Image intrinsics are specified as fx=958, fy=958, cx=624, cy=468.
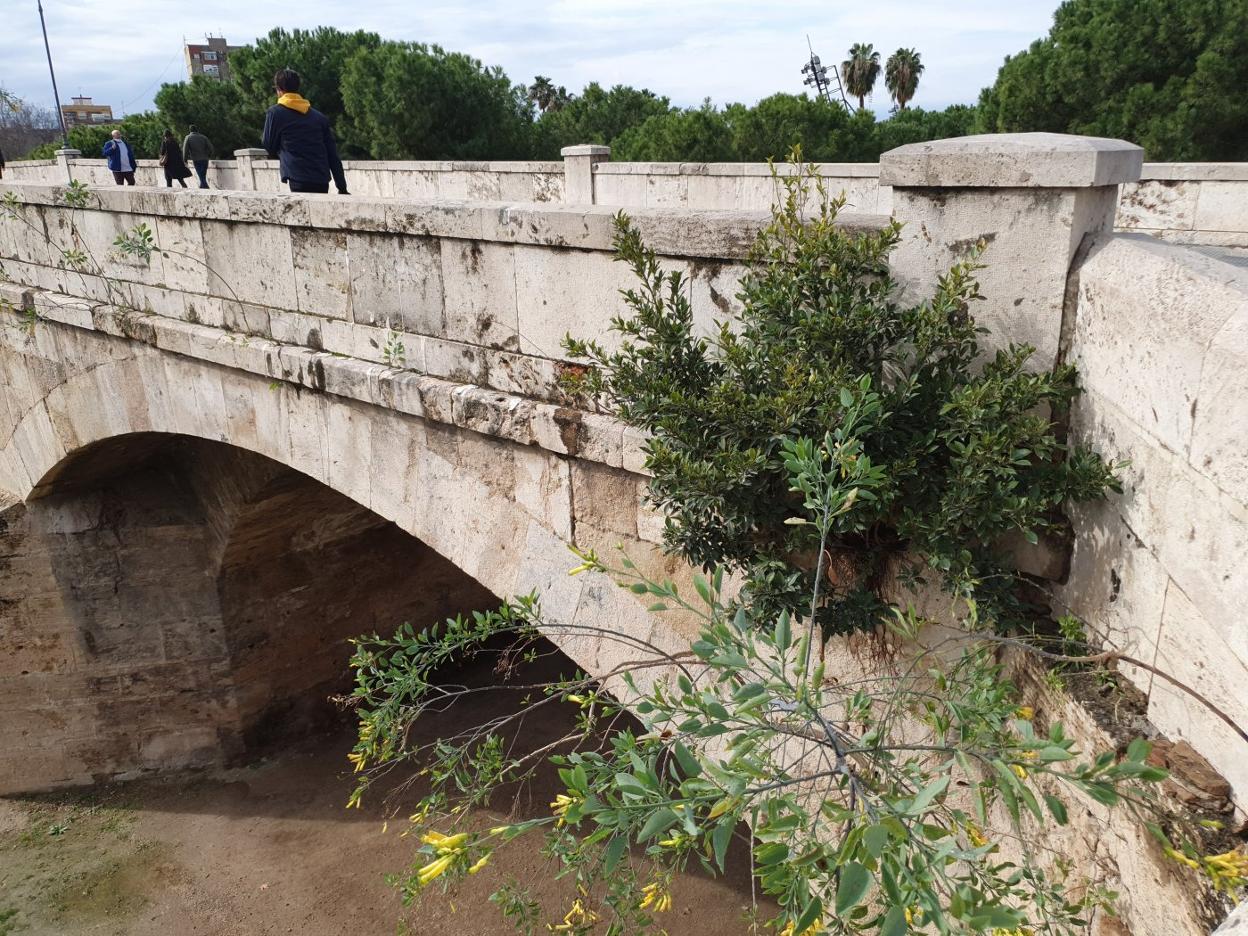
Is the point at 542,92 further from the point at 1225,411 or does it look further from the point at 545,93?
the point at 1225,411

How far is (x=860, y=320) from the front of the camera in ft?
7.33

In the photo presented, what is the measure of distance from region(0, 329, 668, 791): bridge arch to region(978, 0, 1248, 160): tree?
10.7m

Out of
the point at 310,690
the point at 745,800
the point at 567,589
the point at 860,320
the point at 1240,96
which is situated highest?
the point at 1240,96

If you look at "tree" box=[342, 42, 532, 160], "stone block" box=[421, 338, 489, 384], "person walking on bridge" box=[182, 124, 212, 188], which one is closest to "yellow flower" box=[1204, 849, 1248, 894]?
"stone block" box=[421, 338, 489, 384]

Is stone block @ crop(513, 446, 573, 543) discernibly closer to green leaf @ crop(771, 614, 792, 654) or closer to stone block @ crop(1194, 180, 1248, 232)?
green leaf @ crop(771, 614, 792, 654)

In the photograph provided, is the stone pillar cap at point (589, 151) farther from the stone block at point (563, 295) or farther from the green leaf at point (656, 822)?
the green leaf at point (656, 822)

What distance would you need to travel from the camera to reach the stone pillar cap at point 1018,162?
6.76 feet

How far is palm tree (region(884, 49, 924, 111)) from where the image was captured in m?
32.9

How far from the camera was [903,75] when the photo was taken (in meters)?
33.1

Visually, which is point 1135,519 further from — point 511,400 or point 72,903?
point 72,903

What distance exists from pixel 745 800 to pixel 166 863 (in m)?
7.35

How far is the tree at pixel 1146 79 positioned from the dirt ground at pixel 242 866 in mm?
11341

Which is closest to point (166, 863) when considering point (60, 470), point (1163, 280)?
point (60, 470)

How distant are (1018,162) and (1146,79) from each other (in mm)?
13524
